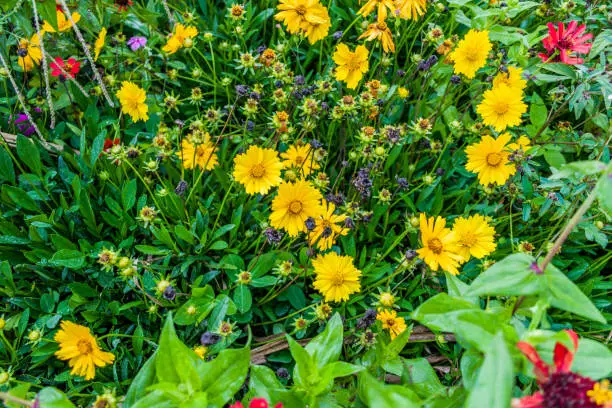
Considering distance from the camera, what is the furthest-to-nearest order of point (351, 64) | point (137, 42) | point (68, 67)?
point (137, 42) → point (68, 67) → point (351, 64)

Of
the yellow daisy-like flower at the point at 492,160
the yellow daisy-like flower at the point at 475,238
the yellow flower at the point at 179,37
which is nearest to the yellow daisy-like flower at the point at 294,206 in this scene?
the yellow daisy-like flower at the point at 475,238

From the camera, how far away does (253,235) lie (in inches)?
76.3

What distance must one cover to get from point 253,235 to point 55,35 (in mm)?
1237

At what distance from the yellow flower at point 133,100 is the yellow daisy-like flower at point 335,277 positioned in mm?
896

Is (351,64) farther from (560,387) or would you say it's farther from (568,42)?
(560,387)

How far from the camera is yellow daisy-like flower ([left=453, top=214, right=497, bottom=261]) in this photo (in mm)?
1736

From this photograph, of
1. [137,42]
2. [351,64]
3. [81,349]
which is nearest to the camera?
[81,349]

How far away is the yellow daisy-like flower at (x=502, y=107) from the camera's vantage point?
1.85 metres

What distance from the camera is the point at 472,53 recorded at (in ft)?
6.27

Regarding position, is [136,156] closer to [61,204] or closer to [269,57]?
[61,204]

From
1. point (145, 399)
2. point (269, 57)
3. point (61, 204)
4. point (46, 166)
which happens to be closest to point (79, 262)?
point (61, 204)

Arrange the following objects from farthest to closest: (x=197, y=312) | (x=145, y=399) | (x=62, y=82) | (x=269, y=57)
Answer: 1. (x=62, y=82)
2. (x=269, y=57)
3. (x=197, y=312)
4. (x=145, y=399)

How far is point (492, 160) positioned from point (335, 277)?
693 millimetres

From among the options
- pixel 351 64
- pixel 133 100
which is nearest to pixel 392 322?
pixel 351 64
